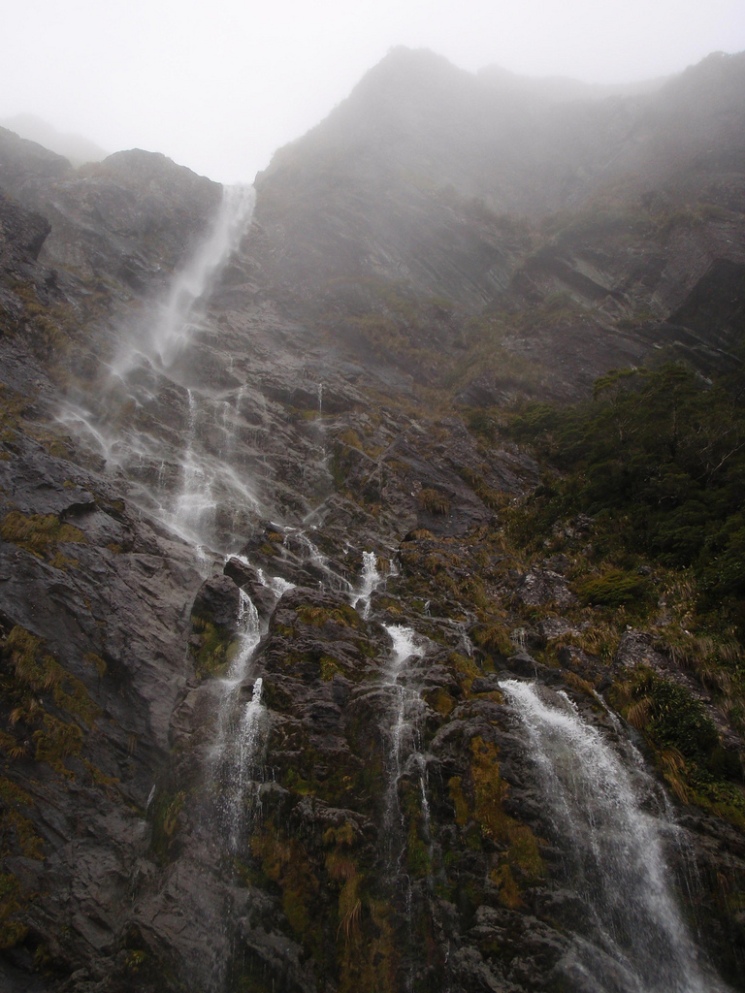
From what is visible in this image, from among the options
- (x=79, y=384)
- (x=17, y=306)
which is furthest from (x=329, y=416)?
(x=17, y=306)

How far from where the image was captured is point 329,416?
29.2 meters

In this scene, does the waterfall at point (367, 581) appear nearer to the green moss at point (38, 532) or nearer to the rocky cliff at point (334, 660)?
the rocky cliff at point (334, 660)

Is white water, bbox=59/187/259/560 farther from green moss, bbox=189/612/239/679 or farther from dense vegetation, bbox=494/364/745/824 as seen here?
dense vegetation, bbox=494/364/745/824

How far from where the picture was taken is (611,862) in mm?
10375

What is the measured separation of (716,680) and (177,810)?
1148 cm

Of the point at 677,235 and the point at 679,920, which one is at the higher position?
the point at 677,235

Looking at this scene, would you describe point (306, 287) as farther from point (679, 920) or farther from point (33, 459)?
point (679, 920)

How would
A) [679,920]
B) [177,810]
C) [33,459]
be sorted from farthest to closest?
[33,459] < [177,810] < [679,920]

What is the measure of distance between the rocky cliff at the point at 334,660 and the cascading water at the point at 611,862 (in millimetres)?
50

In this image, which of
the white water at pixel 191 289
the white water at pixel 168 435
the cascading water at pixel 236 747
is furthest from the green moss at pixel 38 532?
the white water at pixel 191 289

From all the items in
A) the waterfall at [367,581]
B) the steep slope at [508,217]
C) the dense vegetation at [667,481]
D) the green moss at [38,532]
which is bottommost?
the waterfall at [367,581]

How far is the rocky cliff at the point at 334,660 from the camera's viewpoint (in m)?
9.80

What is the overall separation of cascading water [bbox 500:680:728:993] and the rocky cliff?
5 centimetres

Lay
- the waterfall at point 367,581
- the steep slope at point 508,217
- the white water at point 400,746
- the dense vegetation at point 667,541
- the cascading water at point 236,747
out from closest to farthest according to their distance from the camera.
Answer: the white water at point 400,746
the cascading water at point 236,747
the dense vegetation at point 667,541
the waterfall at point 367,581
the steep slope at point 508,217
